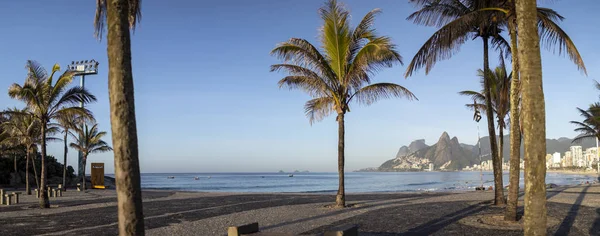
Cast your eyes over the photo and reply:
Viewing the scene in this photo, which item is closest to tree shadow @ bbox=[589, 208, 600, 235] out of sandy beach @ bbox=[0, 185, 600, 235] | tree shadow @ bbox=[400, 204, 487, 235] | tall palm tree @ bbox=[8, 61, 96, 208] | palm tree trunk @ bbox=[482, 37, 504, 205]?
sandy beach @ bbox=[0, 185, 600, 235]

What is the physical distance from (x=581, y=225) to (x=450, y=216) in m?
3.41

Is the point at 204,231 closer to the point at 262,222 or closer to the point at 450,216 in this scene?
the point at 262,222

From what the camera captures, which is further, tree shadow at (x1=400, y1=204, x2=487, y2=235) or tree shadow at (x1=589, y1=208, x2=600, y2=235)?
tree shadow at (x1=400, y1=204, x2=487, y2=235)

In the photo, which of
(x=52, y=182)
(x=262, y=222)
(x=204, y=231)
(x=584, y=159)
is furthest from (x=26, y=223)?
(x=584, y=159)

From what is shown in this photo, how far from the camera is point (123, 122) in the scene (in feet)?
16.7

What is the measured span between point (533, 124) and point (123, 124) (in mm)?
5498

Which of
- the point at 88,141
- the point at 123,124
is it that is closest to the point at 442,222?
the point at 123,124

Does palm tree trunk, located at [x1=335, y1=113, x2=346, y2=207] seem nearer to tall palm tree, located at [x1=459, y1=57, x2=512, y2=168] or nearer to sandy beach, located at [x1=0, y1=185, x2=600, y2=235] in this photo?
sandy beach, located at [x1=0, y1=185, x2=600, y2=235]

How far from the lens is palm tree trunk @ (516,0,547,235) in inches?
237

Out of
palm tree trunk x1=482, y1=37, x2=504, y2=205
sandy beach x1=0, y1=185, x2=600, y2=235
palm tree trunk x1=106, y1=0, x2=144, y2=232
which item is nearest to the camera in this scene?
palm tree trunk x1=106, y1=0, x2=144, y2=232

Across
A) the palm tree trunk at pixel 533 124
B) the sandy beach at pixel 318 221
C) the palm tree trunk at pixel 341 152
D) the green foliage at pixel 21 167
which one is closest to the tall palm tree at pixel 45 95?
the sandy beach at pixel 318 221

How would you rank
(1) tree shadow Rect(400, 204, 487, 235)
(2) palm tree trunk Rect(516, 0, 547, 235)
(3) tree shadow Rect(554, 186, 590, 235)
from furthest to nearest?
(1) tree shadow Rect(400, 204, 487, 235), (3) tree shadow Rect(554, 186, 590, 235), (2) palm tree trunk Rect(516, 0, 547, 235)

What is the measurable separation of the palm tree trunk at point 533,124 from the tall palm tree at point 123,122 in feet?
17.1

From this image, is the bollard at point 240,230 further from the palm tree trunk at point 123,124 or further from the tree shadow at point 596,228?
the tree shadow at point 596,228
